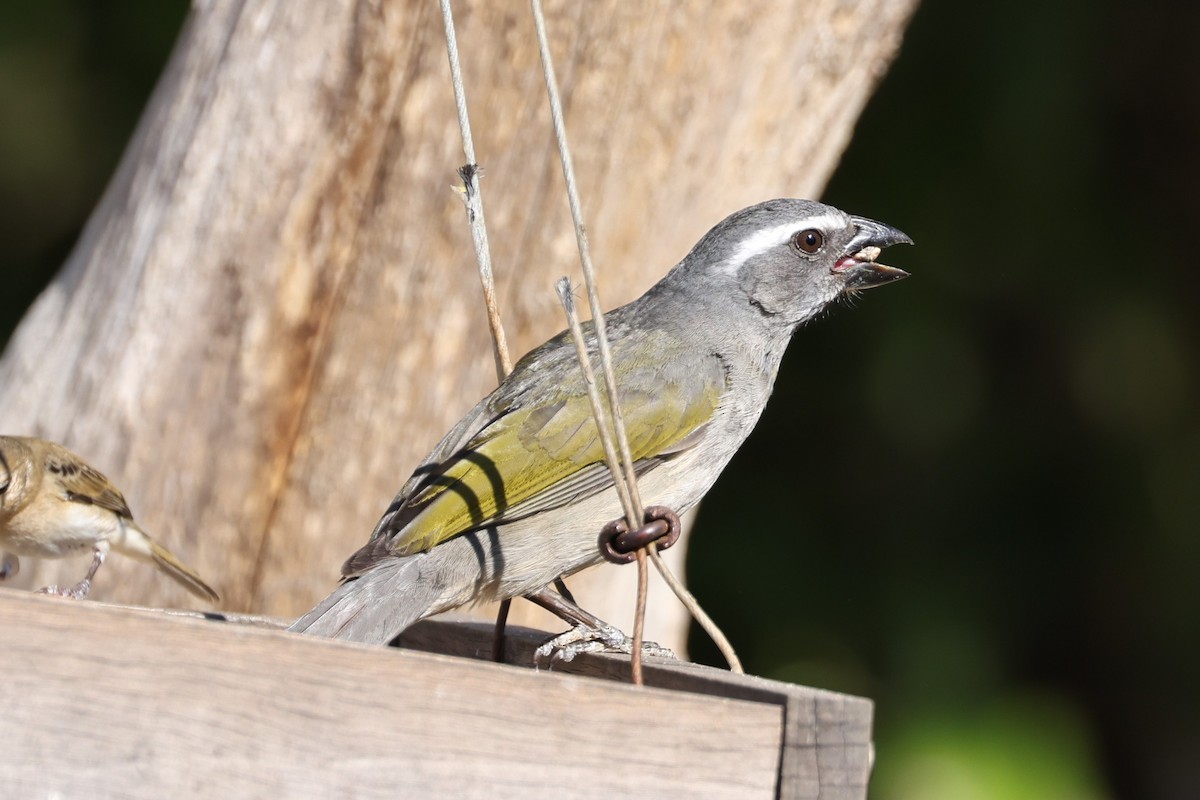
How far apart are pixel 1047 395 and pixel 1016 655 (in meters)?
1.32

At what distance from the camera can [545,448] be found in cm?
352

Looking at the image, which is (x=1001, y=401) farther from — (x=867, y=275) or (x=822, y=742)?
(x=822, y=742)

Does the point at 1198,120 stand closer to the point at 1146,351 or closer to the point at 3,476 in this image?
the point at 1146,351

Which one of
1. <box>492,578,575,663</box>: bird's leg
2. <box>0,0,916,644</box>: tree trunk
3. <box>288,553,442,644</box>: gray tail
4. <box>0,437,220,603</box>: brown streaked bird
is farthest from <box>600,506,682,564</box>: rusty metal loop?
<box>0,0,916,644</box>: tree trunk

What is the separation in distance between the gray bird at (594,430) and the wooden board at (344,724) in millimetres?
798

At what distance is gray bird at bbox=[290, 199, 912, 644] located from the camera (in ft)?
10.8

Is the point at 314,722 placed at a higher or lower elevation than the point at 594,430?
lower

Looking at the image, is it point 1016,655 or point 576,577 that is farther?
point 1016,655

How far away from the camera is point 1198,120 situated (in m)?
6.91

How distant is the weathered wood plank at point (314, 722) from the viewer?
82.5 inches

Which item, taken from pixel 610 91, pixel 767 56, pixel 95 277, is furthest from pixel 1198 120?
pixel 95 277

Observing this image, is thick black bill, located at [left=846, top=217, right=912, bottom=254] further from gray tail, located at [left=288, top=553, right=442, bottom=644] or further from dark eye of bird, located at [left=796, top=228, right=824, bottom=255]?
gray tail, located at [left=288, top=553, right=442, bottom=644]

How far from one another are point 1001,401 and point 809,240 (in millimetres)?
3189

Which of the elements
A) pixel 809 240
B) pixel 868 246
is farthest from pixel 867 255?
pixel 809 240
